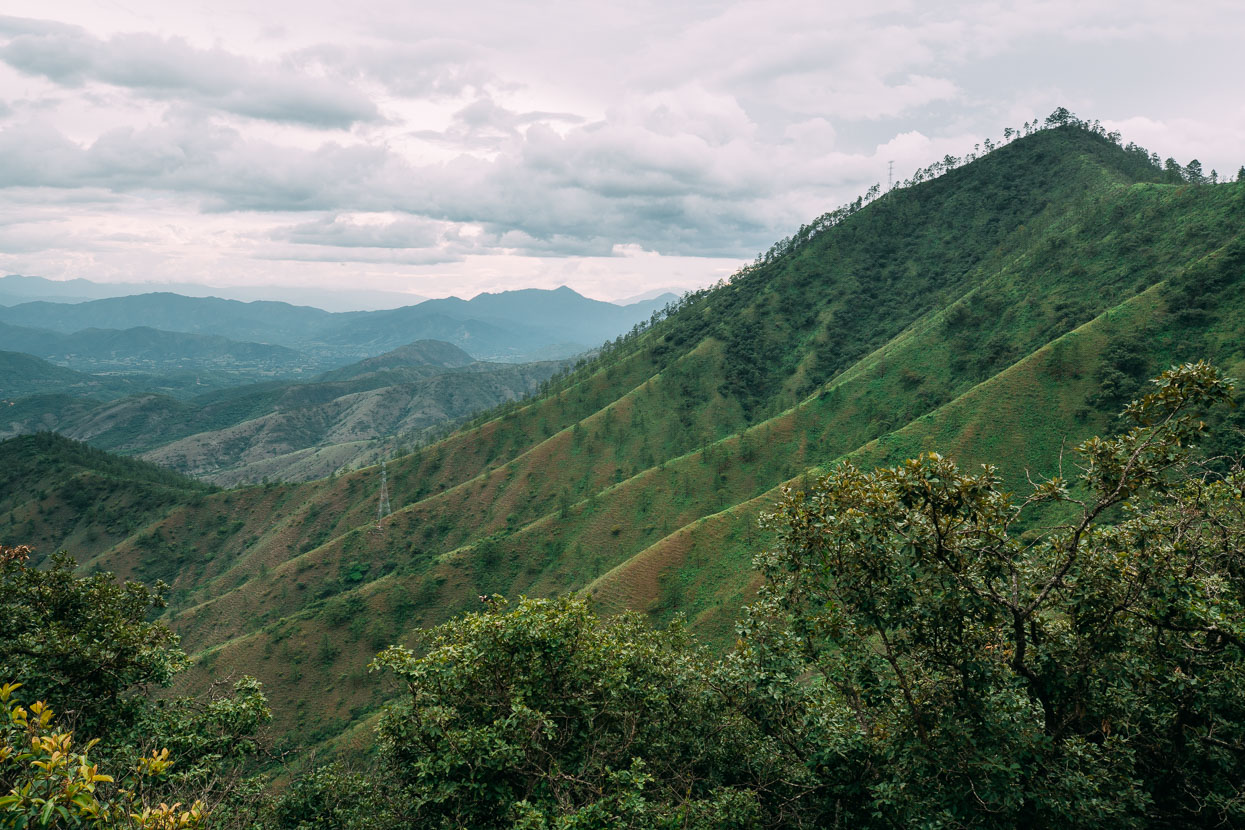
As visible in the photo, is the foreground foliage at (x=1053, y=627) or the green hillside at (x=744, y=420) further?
the green hillside at (x=744, y=420)

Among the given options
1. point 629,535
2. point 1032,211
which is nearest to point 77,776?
point 629,535

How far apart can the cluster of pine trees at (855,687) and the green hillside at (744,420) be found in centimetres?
3841

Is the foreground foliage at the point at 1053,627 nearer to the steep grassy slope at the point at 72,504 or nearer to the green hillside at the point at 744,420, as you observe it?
the green hillside at the point at 744,420

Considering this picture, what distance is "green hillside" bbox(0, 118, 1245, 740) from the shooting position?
2566 inches

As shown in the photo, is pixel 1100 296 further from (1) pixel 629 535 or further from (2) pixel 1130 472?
(2) pixel 1130 472

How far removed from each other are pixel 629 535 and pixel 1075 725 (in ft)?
226

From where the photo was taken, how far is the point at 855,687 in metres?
15.7

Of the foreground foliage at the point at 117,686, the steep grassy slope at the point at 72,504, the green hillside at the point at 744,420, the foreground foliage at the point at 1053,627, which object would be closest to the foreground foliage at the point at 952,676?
the foreground foliage at the point at 1053,627

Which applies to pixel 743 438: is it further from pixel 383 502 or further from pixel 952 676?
pixel 952 676

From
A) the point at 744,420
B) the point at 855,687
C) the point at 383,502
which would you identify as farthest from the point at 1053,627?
the point at 383,502

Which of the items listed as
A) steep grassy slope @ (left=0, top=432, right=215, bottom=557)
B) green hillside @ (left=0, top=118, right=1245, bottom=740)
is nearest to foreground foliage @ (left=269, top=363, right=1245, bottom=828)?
green hillside @ (left=0, top=118, right=1245, bottom=740)

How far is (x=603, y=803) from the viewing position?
14.5m

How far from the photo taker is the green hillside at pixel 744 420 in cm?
6519

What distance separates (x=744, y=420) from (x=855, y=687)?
99716 millimetres
